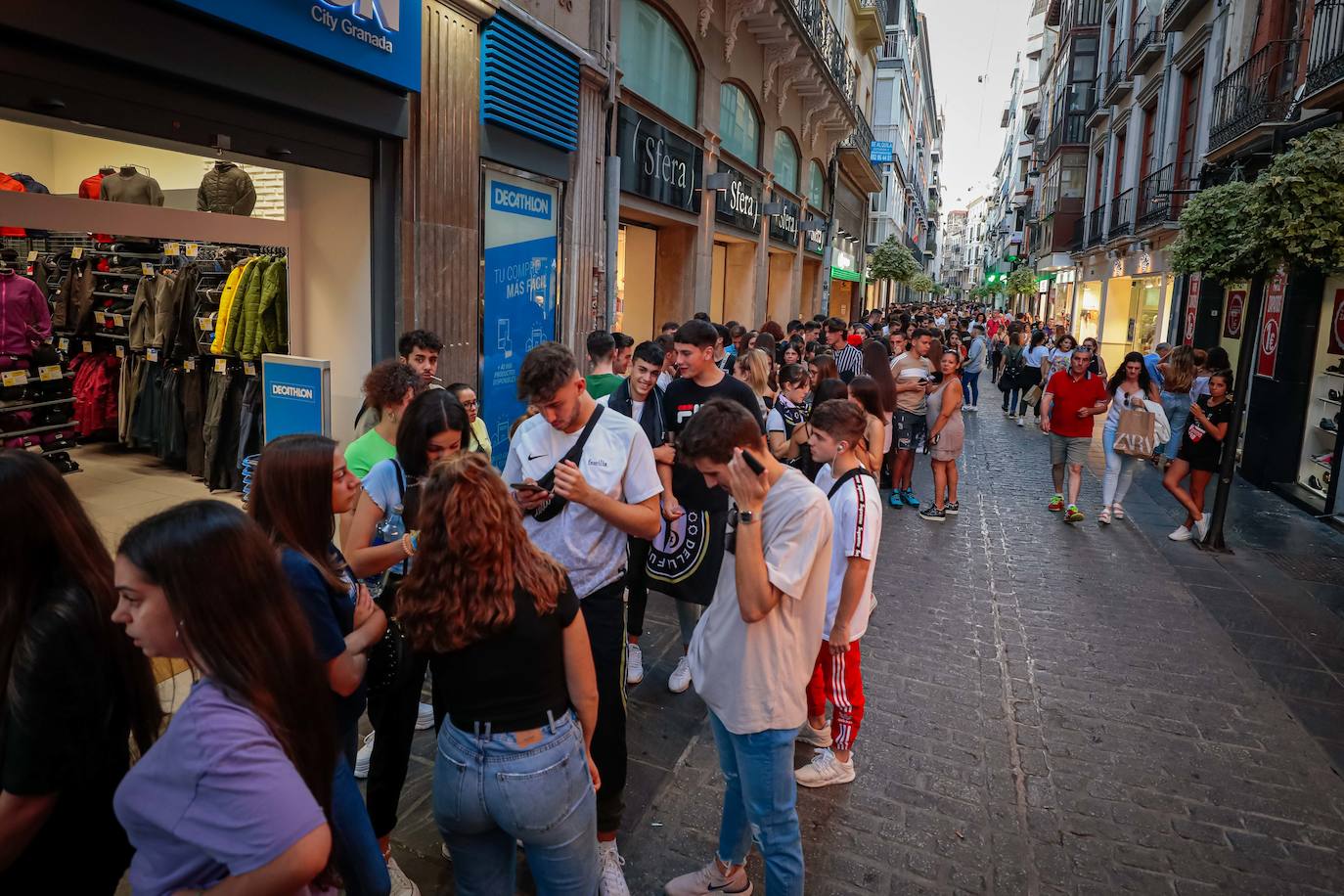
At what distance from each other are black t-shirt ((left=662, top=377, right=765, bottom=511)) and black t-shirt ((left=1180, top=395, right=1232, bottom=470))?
5599 millimetres

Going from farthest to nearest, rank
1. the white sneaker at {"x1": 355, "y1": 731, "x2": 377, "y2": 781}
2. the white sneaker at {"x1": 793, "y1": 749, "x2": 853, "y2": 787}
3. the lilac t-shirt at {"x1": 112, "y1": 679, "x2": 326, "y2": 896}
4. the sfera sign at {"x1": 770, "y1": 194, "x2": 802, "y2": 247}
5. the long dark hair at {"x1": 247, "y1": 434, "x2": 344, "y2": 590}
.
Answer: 1. the sfera sign at {"x1": 770, "y1": 194, "x2": 802, "y2": 247}
2. the white sneaker at {"x1": 793, "y1": 749, "x2": 853, "y2": 787}
3. the white sneaker at {"x1": 355, "y1": 731, "x2": 377, "y2": 781}
4. the long dark hair at {"x1": 247, "y1": 434, "x2": 344, "y2": 590}
5. the lilac t-shirt at {"x1": 112, "y1": 679, "x2": 326, "y2": 896}

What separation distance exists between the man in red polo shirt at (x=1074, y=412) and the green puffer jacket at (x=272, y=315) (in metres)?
7.64

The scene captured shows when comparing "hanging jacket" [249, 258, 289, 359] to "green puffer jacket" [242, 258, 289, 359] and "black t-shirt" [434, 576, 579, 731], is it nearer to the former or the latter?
"green puffer jacket" [242, 258, 289, 359]

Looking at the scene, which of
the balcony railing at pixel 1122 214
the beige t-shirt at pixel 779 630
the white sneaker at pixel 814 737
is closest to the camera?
the beige t-shirt at pixel 779 630

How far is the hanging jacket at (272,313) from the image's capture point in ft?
20.7

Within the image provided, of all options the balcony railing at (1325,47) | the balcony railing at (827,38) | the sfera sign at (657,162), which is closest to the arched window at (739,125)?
the sfera sign at (657,162)

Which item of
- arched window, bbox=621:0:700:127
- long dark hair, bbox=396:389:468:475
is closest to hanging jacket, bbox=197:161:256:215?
long dark hair, bbox=396:389:468:475

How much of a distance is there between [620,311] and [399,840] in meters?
12.1

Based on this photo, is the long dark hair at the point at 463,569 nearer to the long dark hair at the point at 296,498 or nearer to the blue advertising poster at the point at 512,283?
the long dark hair at the point at 296,498

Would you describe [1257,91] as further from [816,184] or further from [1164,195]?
[816,184]

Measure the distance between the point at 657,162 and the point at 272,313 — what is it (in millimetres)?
6744

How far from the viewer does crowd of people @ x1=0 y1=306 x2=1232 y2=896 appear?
5.17ft

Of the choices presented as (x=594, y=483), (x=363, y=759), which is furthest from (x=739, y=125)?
(x=363, y=759)

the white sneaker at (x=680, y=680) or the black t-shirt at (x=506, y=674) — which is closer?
the black t-shirt at (x=506, y=674)
